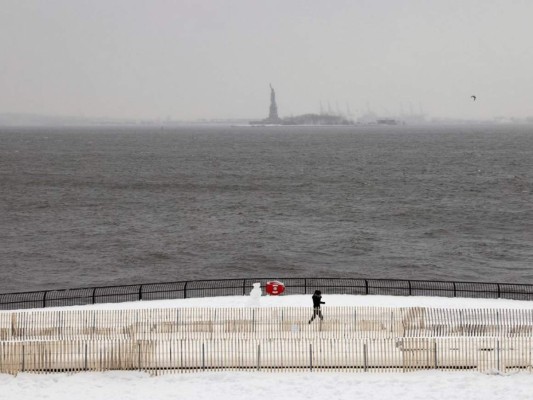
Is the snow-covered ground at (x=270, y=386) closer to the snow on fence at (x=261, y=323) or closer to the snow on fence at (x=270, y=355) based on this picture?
the snow on fence at (x=270, y=355)

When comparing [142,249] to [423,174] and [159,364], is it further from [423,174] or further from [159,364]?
[423,174]

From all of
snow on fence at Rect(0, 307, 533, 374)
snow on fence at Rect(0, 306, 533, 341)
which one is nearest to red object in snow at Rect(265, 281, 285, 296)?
snow on fence at Rect(0, 306, 533, 341)

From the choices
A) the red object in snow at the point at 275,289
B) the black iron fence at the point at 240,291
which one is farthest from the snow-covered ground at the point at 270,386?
the black iron fence at the point at 240,291

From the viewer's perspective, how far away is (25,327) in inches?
1081

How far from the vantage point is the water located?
53.9 m

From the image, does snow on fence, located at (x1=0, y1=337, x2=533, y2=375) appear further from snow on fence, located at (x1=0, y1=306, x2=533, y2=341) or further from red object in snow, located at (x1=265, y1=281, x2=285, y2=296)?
red object in snow, located at (x1=265, y1=281, x2=285, y2=296)

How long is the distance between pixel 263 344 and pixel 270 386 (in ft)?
6.82

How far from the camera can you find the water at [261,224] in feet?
177

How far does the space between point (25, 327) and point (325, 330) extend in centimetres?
961

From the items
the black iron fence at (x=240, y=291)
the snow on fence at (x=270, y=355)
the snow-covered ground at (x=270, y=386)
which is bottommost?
the black iron fence at (x=240, y=291)

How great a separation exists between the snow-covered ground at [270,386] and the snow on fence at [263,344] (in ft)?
1.31

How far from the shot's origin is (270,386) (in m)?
23.0

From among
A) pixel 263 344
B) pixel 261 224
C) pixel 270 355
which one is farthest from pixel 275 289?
pixel 261 224

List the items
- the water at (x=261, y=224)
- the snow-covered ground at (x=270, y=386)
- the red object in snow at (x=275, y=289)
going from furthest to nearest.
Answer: the water at (x=261, y=224) < the red object in snow at (x=275, y=289) < the snow-covered ground at (x=270, y=386)
